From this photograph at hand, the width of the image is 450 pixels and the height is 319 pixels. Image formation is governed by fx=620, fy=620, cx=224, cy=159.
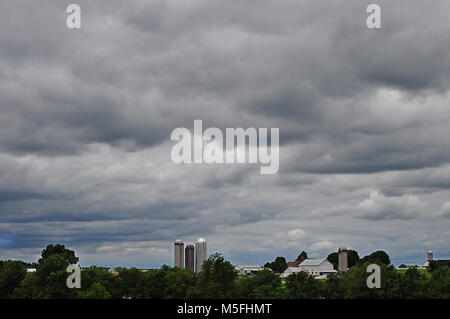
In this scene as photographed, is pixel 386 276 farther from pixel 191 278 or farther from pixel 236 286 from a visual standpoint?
pixel 191 278

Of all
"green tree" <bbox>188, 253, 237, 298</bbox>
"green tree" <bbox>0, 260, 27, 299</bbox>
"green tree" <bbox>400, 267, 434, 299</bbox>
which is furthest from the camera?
"green tree" <bbox>0, 260, 27, 299</bbox>

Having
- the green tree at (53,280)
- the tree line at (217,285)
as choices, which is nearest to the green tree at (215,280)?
the tree line at (217,285)

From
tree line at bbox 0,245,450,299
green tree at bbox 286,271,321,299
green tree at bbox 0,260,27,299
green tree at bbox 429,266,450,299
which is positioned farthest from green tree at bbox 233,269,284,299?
green tree at bbox 0,260,27,299

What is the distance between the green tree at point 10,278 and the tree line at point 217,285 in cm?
68

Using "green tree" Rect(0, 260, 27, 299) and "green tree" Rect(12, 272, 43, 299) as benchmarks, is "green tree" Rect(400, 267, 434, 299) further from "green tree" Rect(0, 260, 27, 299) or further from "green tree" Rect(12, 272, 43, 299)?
"green tree" Rect(0, 260, 27, 299)

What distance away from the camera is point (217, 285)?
13975 cm

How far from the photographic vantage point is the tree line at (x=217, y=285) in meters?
142

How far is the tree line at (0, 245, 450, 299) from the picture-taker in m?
142

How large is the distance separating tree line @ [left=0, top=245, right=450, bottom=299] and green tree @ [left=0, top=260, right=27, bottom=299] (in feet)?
2.23

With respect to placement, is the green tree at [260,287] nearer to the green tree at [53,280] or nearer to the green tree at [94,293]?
the green tree at [94,293]
